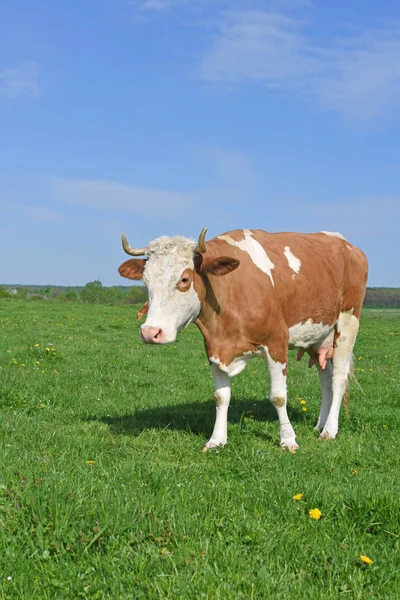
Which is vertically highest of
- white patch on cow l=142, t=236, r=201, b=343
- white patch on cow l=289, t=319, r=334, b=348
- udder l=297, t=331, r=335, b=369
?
white patch on cow l=142, t=236, r=201, b=343

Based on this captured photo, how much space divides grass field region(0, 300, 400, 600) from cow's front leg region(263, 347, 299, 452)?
0.60 feet

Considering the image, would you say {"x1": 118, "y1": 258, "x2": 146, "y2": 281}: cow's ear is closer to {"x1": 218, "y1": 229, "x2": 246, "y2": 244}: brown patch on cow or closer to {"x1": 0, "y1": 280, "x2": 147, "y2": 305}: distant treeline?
{"x1": 218, "y1": 229, "x2": 246, "y2": 244}: brown patch on cow

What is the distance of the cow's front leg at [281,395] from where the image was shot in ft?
22.6

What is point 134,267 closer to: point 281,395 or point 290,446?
point 281,395

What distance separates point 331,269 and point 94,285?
194 ft

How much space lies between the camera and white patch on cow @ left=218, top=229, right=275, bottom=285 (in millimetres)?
7027

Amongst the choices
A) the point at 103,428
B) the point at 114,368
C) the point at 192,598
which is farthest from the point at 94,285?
the point at 192,598

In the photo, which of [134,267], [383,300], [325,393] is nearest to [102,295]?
[383,300]

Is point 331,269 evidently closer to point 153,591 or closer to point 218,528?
point 218,528

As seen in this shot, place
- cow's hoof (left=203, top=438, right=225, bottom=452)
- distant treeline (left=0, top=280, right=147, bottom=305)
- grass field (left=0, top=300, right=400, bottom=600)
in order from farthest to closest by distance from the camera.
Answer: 1. distant treeline (left=0, top=280, right=147, bottom=305)
2. cow's hoof (left=203, top=438, right=225, bottom=452)
3. grass field (left=0, top=300, right=400, bottom=600)

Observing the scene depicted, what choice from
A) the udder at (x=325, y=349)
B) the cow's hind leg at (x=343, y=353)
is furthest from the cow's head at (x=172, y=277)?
the cow's hind leg at (x=343, y=353)

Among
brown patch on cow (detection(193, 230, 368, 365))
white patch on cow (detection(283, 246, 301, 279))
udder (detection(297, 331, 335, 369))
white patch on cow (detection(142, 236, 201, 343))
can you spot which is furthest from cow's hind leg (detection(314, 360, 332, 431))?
white patch on cow (detection(142, 236, 201, 343))

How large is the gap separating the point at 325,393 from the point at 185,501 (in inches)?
173

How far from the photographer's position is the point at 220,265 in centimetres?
641
